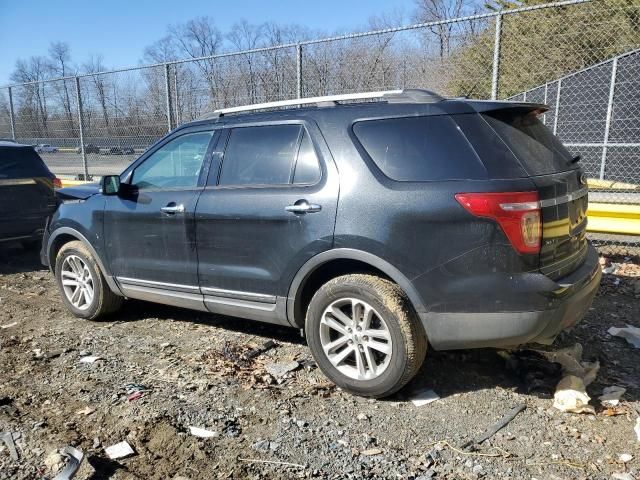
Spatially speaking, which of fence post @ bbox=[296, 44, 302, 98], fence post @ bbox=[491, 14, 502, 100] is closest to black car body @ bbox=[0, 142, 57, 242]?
fence post @ bbox=[296, 44, 302, 98]

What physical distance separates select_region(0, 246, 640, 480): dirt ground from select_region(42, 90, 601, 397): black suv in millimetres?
381

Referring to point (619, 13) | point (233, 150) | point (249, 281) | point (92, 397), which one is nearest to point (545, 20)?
point (619, 13)

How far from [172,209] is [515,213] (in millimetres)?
2575

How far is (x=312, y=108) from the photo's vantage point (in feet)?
12.3

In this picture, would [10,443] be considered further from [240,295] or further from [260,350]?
[260,350]

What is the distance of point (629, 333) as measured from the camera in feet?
14.4

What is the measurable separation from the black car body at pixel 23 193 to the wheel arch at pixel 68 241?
90.7 inches

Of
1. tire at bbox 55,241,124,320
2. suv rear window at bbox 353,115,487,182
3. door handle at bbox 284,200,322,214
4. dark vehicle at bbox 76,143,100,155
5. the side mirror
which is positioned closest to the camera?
suv rear window at bbox 353,115,487,182

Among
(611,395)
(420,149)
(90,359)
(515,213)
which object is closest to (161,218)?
(90,359)

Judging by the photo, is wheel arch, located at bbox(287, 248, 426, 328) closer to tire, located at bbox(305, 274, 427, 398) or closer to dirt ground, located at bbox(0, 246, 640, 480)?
tire, located at bbox(305, 274, 427, 398)

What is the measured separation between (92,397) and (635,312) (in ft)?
15.5

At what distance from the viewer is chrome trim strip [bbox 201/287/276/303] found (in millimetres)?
3807

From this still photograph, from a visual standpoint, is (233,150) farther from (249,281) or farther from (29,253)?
(29,253)

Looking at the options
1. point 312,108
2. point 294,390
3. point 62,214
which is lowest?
point 294,390
